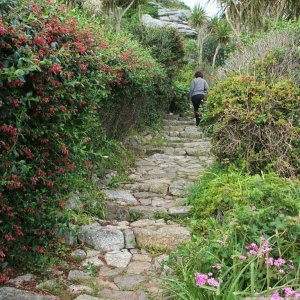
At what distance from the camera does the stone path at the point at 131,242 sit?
329cm

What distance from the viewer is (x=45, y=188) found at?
11.2 ft

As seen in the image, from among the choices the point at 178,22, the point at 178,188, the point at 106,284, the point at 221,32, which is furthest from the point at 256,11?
the point at 178,22

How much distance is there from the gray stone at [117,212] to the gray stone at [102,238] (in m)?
0.59

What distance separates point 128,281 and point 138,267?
29 centimetres

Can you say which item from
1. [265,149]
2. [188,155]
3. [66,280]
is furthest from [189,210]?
[188,155]

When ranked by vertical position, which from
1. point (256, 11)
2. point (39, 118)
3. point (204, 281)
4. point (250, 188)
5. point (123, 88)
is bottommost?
point (204, 281)

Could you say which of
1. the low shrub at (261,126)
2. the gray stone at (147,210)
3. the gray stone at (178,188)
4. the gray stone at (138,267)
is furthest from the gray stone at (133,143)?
the gray stone at (138,267)

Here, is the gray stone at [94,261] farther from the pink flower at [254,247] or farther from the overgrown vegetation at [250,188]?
the pink flower at [254,247]

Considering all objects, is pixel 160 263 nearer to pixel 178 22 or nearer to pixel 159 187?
pixel 159 187

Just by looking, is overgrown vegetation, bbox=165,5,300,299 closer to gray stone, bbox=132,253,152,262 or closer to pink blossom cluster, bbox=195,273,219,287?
pink blossom cluster, bbox=195,273,219,287

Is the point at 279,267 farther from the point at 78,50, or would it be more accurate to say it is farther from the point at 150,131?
the point at 150,131

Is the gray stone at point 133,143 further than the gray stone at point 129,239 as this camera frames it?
Yes

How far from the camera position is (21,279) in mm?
3336

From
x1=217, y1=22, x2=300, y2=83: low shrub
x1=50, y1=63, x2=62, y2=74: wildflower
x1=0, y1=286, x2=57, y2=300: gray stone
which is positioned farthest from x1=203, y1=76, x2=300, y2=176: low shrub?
x1=0, y1=286, x2=57, y2=300: gray stone
